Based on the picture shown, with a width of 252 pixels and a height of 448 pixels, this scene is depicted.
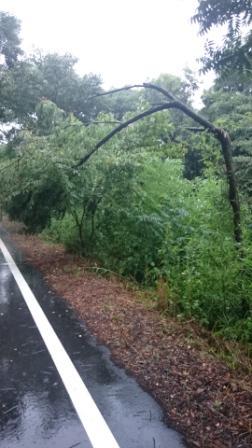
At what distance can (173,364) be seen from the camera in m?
4.77

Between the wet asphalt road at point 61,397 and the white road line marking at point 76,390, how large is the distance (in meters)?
0.05

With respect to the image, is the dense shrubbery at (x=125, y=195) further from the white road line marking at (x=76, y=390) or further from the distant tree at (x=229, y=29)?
the distant tree at (x=229, y=29)

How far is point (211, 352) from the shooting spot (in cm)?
531

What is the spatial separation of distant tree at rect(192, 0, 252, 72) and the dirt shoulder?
2.69m

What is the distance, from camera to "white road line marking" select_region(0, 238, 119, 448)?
3441 millimetres

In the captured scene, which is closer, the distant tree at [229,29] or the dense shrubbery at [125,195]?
the distant tree at [229,29]

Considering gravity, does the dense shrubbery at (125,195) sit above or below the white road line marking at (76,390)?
above

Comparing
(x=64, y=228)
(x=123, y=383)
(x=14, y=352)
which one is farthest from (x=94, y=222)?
(x=123, y=383)

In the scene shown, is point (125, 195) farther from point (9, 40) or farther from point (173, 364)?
point (9, 40)

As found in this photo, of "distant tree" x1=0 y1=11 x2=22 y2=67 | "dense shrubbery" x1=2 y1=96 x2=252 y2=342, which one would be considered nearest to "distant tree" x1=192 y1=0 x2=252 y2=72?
"dense shrubbery" x1=2 y1=96 x2=252 y2=342

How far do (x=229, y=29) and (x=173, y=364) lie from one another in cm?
326

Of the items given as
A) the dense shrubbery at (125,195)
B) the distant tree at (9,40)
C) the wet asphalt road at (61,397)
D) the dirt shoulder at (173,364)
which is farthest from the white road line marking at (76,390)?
the distant tree at (9,40)

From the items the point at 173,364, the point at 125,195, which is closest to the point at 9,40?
the point at 125,195

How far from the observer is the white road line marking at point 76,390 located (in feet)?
11.3
